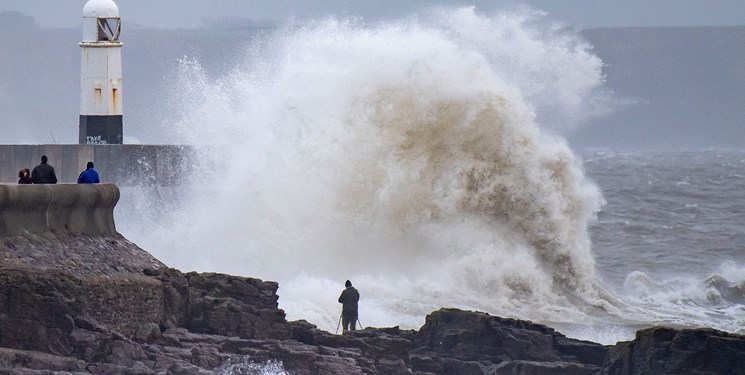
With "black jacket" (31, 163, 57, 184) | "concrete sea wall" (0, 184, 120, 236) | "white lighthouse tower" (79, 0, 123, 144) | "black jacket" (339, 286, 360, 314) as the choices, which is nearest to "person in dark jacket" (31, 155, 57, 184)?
"black jacket" (31, 163, 57, 184)

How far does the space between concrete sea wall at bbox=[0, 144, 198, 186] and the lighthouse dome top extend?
1.60 m

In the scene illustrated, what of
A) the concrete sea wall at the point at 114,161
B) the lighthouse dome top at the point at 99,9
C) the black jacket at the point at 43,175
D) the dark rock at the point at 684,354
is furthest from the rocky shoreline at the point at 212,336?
the lighthouse dome top at the point at 99,9

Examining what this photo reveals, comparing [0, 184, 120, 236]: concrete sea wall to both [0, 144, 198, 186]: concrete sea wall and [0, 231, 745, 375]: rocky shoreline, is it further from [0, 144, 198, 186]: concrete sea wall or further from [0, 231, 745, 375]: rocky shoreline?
[0, 144, 198, 186]: concrete sea wall

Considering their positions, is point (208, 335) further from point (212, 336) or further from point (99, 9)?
point (99, 9)

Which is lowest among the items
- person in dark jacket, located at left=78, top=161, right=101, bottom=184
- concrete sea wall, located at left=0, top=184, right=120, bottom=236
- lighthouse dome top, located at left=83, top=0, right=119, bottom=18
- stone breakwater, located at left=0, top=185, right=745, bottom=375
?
stone breakwater, located at left=0, top=185, right=745, bottom=375

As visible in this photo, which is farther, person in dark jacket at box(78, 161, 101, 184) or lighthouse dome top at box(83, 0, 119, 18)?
lighthouse dome top at box(83, 0, 119, 18)

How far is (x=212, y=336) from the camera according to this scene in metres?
11.9

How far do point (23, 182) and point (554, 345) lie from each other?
448 centimetres

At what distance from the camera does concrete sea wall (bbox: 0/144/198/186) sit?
16.9m

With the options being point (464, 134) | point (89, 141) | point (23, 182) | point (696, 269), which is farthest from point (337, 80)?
point (23, 182)

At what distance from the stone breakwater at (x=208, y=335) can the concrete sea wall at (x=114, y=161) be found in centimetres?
423

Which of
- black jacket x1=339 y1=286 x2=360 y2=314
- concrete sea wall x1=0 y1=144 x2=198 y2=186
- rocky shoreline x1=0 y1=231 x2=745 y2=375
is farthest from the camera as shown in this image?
concrete sea wall x1=0 y1=144 x2=198 y2=186

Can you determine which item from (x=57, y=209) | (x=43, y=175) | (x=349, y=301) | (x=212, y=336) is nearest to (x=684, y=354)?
(x=349, y=301)

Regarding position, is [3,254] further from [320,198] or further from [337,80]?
[337,80]
